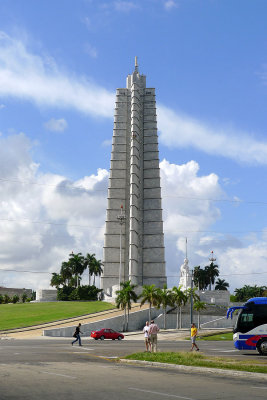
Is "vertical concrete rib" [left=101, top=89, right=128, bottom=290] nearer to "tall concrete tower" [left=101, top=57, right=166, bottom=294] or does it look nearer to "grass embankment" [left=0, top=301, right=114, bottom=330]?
"tall concrete tower" [left=101, top=57, right=166, bottom=294]

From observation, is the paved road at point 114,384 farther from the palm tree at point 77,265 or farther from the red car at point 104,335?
the palm tree at point 77,265

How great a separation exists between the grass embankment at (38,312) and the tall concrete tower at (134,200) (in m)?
23.0

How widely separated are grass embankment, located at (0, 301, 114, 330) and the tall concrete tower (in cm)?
2295

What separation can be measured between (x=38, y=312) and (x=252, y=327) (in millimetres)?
53404

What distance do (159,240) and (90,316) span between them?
45.6m

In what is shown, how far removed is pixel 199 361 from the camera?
1792 cm

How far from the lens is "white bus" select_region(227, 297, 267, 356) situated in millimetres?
25219

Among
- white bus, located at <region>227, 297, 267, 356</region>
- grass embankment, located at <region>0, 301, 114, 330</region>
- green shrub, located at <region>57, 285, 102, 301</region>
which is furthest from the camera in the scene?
green shrub, located at <region>57, 285, 102, 301</region>

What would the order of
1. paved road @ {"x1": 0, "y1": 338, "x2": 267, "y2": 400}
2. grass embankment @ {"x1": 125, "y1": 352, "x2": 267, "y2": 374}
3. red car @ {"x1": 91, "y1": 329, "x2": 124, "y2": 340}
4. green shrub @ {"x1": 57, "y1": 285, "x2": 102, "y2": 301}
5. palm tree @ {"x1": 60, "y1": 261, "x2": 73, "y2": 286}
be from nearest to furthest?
paved road @ {"x1": 0, "y1": 338, "x2": 267, "y2": 400}
grass embankment @ {"x1": 125, "y1": 352, "x2": 267, "y2": 374}
red car @ {"x1": 91, "y1": 329, "x2": 124, "y2": 340}
green shrub @ {"x1": 57, "y1": 285, "x2": 102, "y2": 301}
palm tree @ {"x1": 60, "y1": 261, "x2": 73, "y2": 286}

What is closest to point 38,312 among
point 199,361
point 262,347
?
point 262,347

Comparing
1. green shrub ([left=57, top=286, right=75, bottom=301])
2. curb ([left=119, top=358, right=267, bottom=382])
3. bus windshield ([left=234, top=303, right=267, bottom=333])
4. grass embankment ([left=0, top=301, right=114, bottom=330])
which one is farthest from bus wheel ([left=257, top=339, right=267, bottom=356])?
green shrub ([left=57, top=286, right=75, bottom=301])

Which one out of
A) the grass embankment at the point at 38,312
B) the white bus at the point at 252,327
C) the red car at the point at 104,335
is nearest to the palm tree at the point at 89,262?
the grass embankment at the point at 38,312

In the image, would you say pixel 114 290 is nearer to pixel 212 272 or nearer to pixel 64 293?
pixel 64 293

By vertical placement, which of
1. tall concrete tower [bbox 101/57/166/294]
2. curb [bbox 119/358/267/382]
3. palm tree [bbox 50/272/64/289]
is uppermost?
tall concrete tower [bbox 101/57/166/294]
